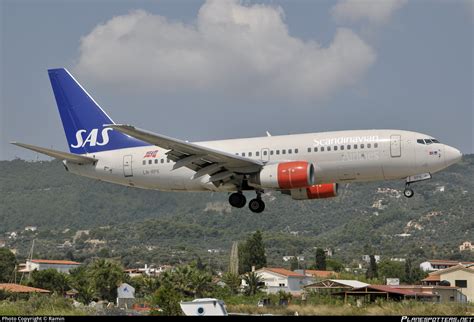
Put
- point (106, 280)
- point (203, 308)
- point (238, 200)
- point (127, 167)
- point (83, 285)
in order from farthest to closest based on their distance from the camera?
point (83, 285)
point (106, 280)
point (127, 167)
point (238, 200)
point (203, 308)

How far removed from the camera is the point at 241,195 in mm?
41938

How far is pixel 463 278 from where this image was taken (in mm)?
82875

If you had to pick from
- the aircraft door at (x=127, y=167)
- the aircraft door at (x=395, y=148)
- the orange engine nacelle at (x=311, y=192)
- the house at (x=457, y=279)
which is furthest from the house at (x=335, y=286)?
the house at (x=457, y=279)

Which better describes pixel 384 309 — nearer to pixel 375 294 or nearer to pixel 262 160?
pixel 262 160

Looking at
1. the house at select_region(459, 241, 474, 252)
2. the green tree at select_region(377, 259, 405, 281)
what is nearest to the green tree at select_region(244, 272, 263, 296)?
the green tree at select_region(377, 259, 405, 281)

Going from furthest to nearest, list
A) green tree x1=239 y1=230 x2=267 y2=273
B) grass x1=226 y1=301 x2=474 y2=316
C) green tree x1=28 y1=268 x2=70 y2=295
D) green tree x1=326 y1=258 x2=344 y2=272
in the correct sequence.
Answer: green tree x1=326 y1=258 x2=344 y2=272 → green tree x1=239 y1=230 x2=267 y2=273 → green tree x1=28 y1=268 x2=70 y2=295 → grass x1=226 y1=301 x2=474 y2=316

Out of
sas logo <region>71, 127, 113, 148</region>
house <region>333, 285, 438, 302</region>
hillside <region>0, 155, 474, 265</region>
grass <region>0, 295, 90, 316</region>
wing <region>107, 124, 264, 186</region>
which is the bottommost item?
grass <region>0, 295, 90, 316</region>

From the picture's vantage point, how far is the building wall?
79312 mm

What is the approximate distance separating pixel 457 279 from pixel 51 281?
38.4 metres

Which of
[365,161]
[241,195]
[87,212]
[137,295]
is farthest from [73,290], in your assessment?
[87,212]

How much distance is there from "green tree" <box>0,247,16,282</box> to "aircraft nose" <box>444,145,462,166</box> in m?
63.4

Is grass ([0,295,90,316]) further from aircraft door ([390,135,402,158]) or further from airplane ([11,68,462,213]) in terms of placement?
aircraft door ([390,135,402,158])

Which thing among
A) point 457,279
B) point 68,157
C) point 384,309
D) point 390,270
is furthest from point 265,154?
point 390,270

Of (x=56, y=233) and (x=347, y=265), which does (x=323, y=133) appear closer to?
(x=347, y=265)
